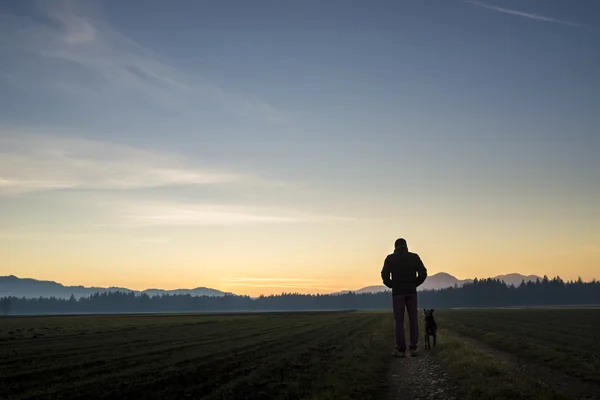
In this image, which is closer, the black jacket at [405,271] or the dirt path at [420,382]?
the dirt path at [420,382]

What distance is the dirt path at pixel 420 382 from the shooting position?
1259 centimetres

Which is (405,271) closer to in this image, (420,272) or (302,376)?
(420,272)

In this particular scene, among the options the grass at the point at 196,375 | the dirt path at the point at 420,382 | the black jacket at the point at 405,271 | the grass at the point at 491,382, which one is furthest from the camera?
the grass at the point at 196,375

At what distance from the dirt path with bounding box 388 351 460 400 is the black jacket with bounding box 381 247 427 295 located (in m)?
2.65

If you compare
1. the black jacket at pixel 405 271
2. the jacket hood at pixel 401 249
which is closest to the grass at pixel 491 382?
the black jacket at pixel 405 271

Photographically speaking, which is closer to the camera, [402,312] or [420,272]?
[420,272]

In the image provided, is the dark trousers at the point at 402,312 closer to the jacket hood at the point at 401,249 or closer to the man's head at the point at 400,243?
the jacket hood at the point at 401,249

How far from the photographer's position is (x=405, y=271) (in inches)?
532

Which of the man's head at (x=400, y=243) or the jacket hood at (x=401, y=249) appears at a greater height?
the man's head at (x=400, y=243)

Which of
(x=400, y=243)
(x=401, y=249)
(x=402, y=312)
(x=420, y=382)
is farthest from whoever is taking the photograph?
(x=420, y=382)

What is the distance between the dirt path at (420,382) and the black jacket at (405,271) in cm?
265

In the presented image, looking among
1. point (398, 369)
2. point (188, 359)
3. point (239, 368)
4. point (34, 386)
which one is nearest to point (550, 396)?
point (398, 369)

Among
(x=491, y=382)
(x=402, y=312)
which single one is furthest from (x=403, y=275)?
(x=491, y=382)

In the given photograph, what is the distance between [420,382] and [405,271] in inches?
149
